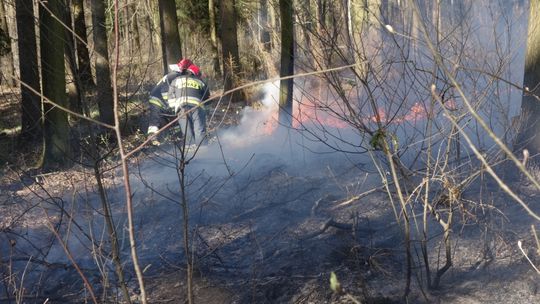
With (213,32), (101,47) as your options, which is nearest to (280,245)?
(101,47)

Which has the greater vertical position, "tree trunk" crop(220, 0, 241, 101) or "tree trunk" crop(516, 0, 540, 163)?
"tree trunk" crop(220, 0, 241, 101)

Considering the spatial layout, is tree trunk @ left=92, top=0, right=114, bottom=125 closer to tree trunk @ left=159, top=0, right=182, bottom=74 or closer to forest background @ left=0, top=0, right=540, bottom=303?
forest background @ left=0, top=0, right=540, bottom=303

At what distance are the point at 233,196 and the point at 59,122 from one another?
3.95 m

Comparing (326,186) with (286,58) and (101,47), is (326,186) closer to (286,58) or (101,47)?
(286,58)

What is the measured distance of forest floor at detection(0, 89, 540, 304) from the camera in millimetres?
4801

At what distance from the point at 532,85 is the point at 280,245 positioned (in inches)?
147

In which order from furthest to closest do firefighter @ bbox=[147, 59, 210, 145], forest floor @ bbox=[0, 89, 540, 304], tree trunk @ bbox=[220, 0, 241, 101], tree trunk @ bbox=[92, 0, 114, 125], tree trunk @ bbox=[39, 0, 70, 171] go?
tree trunk @ bbox=[220, 0, 241, 101] → tree trunk @ bbox=[92, 0, 114, 125] → firefighter @ bbox=[147, 59, 210, 145] → tree trunk @ bbox=[39, 0, 70, 171] → forest floor @ bbox=[0, 89, 540, 304]

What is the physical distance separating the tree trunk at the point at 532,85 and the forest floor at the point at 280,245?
69 centimetres

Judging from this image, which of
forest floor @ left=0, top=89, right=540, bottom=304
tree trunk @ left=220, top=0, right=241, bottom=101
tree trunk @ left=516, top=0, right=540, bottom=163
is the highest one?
tree trunk @ left=220, top=0, right=241, bottom=101

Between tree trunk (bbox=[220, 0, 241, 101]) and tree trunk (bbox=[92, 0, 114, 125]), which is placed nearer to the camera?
tree trunk (bbox=[92, 0, 114, 125])

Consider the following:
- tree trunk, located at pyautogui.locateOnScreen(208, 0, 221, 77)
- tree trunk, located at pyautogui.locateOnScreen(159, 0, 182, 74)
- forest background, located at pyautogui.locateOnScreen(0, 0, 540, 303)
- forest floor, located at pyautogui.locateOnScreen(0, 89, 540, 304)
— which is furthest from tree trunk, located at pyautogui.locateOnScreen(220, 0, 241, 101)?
forest floor, located at pyautogui.locateOnScreen(0, 89, 540, 304)

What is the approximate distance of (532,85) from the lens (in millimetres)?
7324

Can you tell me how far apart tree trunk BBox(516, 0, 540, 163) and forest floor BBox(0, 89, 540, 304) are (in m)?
0.69

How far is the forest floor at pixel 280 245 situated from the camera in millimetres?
4801
